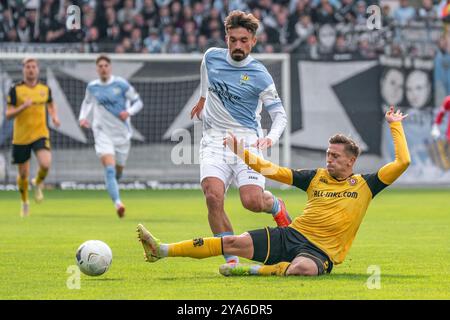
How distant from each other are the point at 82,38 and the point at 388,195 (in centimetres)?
839

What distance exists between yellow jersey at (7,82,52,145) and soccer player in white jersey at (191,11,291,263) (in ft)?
27.9

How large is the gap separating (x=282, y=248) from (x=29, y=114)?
406 inches

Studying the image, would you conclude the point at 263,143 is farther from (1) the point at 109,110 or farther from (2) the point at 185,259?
(1) the point at 109,110

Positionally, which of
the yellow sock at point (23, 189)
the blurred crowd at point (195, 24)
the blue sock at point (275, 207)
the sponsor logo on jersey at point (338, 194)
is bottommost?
the yellow sock at point (23, 189)

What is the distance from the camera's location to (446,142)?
26.5 meters

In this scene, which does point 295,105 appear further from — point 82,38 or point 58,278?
point 58,278

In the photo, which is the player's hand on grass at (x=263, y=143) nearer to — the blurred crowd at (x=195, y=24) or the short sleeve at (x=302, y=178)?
the short sleeve at (x=302, y=178)

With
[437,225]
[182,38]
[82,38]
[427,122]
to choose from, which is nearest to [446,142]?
[427,122]

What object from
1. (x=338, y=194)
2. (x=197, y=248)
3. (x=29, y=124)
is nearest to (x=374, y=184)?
(x=338, y=194)

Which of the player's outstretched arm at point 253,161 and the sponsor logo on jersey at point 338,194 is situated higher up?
the player's outstretched arm at point 253,161

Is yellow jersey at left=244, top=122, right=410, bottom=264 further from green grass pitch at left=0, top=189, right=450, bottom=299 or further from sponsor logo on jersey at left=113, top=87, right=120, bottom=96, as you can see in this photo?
sponsor logo on jersey at left=113, top=87, right=120, bottom=96

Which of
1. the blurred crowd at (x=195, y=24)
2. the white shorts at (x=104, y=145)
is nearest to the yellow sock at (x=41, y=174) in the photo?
the white shorts at (x=104, y=145)

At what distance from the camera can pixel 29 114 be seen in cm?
1927

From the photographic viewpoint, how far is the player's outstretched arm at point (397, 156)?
31.7ft
